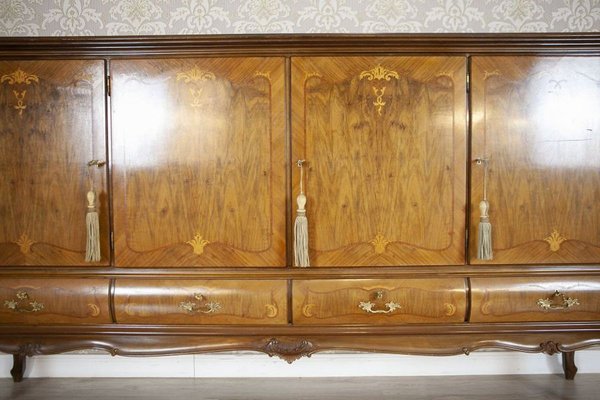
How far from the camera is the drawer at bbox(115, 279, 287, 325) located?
180 centimetres

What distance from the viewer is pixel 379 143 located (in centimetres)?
179

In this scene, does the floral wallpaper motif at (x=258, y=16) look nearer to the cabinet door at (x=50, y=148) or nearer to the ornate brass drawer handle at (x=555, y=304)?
the cabinet door at (x=50, y=148)

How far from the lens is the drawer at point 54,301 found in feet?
5.93

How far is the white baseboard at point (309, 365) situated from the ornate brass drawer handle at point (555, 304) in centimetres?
65

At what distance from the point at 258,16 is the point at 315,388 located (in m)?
1.93

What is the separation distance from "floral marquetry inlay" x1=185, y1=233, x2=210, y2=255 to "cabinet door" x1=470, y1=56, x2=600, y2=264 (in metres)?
1.14

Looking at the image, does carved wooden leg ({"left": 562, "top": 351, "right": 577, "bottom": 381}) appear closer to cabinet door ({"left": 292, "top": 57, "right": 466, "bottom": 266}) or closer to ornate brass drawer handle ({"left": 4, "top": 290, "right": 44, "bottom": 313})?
cabinet door ({"left": 292, "top": 57, "right": 466, "bottom": 266})

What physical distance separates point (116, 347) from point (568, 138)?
209cm

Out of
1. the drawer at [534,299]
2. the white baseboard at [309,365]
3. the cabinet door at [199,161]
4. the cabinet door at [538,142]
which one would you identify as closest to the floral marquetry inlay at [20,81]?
the cabinet door at [199,161]

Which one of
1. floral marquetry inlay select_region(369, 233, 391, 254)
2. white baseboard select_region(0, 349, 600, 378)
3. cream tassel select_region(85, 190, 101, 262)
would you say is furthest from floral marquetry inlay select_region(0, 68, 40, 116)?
floral marquetry inlay select_region(369, 233, 391, 254)

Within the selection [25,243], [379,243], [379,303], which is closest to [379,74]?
[379,243]

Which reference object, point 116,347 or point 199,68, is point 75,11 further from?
point 116,347

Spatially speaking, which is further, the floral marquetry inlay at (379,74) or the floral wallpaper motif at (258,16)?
the floral wallpaper motif at (258,16)

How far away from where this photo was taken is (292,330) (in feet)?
5.92
